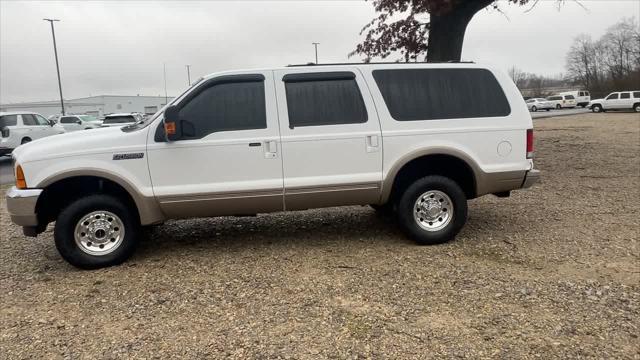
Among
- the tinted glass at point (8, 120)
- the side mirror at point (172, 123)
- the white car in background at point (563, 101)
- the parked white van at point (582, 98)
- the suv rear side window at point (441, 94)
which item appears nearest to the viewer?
the side mirror at point (172, 123)

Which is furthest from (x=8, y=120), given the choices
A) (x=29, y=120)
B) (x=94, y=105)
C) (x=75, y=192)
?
(x=94, y=105)

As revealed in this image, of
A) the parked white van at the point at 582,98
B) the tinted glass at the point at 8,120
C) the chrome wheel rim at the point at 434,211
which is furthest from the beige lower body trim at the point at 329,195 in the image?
the parked white van at the point at 582,98

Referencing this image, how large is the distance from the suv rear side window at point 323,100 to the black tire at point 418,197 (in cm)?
93

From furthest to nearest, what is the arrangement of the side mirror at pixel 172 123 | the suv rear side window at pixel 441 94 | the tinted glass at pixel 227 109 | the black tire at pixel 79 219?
the suv rear side window at pixel 441 94
the tinted glass at pixel 227 109
the black tire at pixel 79 219
the side mirror at pixel 172 123

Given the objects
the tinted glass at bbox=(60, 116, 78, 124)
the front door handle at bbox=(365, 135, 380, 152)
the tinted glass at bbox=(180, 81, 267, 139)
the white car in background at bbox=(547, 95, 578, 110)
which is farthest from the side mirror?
the white car in background at bbox=(547, 95, 578, 110)

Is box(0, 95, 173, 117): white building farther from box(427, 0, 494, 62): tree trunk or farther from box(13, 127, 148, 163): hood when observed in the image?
box(13, 127, 148, 163): hood

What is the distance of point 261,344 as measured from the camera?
10.6 ft

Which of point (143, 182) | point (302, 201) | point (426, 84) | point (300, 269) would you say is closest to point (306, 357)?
point (300, 269)

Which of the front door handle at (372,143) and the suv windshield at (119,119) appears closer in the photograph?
the front door handle at (372,143)

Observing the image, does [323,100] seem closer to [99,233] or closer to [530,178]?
[530,178]

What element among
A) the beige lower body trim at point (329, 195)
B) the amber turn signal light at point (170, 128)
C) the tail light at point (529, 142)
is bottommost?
the beige lower body trim at point (329, 195)

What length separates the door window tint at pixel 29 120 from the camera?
17.5 m

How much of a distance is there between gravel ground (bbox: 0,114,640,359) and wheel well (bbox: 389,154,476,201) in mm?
596

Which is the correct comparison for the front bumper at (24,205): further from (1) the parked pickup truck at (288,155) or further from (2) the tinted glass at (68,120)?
(2) the tinted glass at (68,120)
